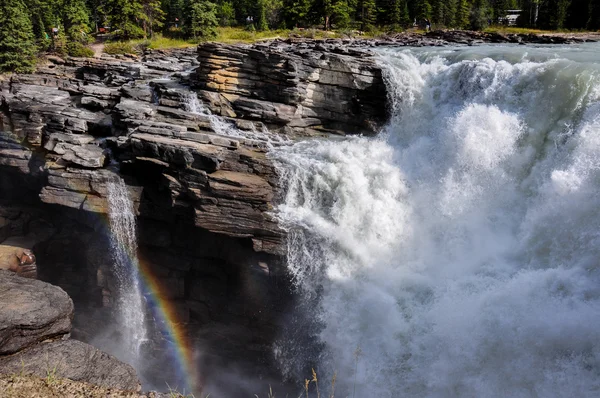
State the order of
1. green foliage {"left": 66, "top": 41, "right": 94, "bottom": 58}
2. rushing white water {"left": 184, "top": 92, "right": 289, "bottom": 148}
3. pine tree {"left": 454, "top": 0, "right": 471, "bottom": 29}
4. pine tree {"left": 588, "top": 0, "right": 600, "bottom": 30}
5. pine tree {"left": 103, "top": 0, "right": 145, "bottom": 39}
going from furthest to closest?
pine tree {"left": 454, "top": 0, "right": 471, "bottom": 29}
pine tree {"left": 103, "top": 0, "right": 145, "bottom": 39}
pine tree {"left": 588, "top": 0, "right": 600, "bottom": 30}
green foliage {"left": 66, "top": 41, "right": 94, "bottom": 58}
rushing white water {"left": 184, "top": 92, "right": 289, "bottom": 148}

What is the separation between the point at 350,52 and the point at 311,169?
8960 millimetres

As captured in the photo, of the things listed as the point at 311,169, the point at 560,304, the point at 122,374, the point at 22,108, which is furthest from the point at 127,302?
the point at 560,304

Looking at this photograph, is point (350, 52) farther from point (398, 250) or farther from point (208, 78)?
point (398, 250)

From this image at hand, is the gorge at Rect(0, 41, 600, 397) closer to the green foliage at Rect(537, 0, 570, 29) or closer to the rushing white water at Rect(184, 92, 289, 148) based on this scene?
the rushing white water at Rect(184, 92, 289, 148)

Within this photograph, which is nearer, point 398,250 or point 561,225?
point 561,225

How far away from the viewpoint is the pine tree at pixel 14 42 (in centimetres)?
3228

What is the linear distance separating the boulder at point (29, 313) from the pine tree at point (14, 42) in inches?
1086

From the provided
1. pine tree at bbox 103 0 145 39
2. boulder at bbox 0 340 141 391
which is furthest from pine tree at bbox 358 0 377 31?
boulder at bbox 0 340 141 391

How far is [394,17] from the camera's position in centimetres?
5991

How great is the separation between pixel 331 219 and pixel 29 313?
9.80 m

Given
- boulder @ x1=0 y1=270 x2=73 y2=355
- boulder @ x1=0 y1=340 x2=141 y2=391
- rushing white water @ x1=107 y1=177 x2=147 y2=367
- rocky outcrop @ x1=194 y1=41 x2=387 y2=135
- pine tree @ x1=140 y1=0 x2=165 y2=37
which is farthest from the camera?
→ pine tree @ x1=140 y1=0 x2=165 y2=37

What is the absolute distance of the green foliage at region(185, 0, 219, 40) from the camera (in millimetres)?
48562

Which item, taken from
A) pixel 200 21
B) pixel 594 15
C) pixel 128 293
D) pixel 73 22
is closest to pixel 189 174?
pixel 128 293

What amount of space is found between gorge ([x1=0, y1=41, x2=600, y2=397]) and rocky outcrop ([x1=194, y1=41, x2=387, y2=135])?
0.08m
